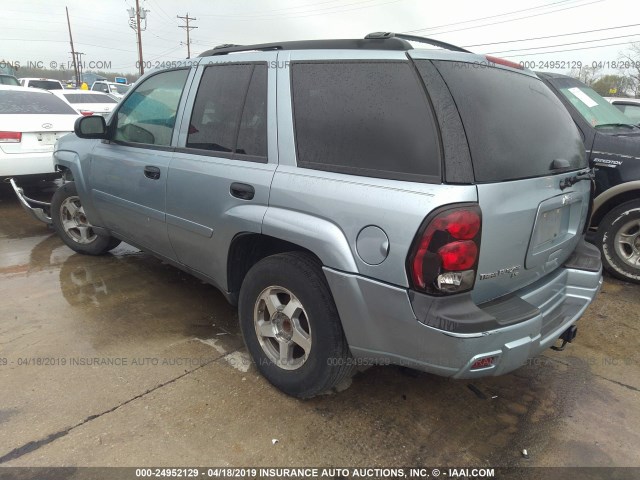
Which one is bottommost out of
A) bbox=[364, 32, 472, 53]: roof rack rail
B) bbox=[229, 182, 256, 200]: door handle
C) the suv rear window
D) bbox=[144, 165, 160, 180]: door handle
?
bbox=[144, 165, 160, 180]: door handle

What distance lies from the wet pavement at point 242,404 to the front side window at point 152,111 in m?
1.36

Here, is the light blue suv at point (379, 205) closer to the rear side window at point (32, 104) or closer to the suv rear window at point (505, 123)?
the suv rear window at point (505, 123)

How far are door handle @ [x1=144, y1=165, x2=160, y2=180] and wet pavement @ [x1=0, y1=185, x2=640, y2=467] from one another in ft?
3.55

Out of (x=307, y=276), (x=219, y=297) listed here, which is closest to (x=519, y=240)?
(x=307, y=276)

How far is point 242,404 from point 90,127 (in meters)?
2.63

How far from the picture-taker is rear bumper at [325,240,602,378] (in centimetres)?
197

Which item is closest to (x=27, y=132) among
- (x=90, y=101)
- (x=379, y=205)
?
(x=379, y=205)

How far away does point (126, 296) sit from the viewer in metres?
3.97

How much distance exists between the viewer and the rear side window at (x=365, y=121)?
2.05 metres

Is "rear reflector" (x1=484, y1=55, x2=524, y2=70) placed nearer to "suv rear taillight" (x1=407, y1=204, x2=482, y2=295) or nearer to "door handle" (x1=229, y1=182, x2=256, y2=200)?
"suv rear taillight" (x1=407, y1=204, x2=482, y2=295)

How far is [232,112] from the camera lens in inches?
113

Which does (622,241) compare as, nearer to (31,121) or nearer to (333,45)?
(333,45)

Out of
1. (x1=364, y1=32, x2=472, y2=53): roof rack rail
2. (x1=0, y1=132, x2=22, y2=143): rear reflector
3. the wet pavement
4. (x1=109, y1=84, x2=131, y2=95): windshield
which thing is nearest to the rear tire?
the wet pavement

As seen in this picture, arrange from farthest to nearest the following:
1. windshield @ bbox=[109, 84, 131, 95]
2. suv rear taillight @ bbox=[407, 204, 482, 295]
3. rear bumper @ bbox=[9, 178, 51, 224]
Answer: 1. windshield @ bbox=[109, 84, 131, 95]
2. rear bumper @ bbox=[9, 178, 51, 224]
3. suv rear taillight @ bbox=[407, 204, 482, 295]
